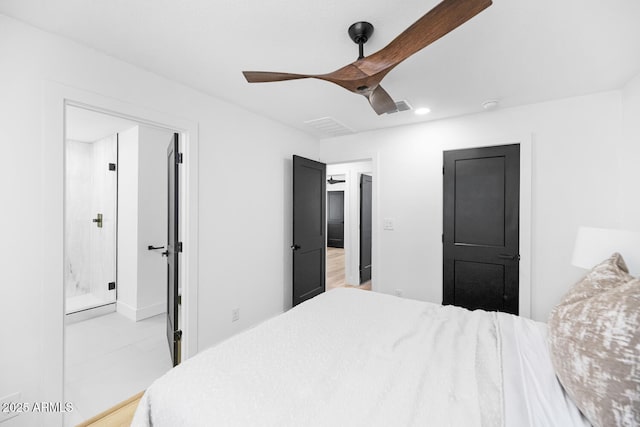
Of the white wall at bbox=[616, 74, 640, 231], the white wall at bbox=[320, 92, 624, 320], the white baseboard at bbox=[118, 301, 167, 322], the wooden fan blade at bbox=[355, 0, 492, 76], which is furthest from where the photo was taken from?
the white baseboard at bbox=[118, 301, 167, 322]

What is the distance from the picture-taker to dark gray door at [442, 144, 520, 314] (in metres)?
2.87

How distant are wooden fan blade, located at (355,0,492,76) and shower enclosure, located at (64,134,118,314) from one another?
3801 mm

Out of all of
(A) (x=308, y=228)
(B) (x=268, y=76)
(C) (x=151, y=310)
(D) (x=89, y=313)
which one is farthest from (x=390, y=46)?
(D) (x=89, y=313)

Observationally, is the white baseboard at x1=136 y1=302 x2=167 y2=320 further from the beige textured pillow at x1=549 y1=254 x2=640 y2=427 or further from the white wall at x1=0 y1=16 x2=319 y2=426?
the beige textured pillow at x1=549 y1=254 x2=640 y2=427

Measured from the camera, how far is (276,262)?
3.36 meters

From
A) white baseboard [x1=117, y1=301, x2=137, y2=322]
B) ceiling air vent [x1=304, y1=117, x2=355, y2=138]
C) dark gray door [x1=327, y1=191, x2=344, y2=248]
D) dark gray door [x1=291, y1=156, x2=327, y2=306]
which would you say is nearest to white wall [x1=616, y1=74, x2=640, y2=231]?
ceiling air vent [x1=304, y1=117, x2=355, y2=138]

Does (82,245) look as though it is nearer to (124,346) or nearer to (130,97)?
(124,346)

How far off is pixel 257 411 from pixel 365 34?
1.86 metres

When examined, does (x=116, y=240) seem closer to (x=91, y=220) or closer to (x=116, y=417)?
(x=91, y=220)

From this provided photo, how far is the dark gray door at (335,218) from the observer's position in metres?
9.38

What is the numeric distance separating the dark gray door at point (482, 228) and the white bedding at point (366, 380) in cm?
146

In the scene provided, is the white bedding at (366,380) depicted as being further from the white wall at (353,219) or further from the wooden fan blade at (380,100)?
the white wall at (353,219)

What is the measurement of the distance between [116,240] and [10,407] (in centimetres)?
252

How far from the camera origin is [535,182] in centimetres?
276
